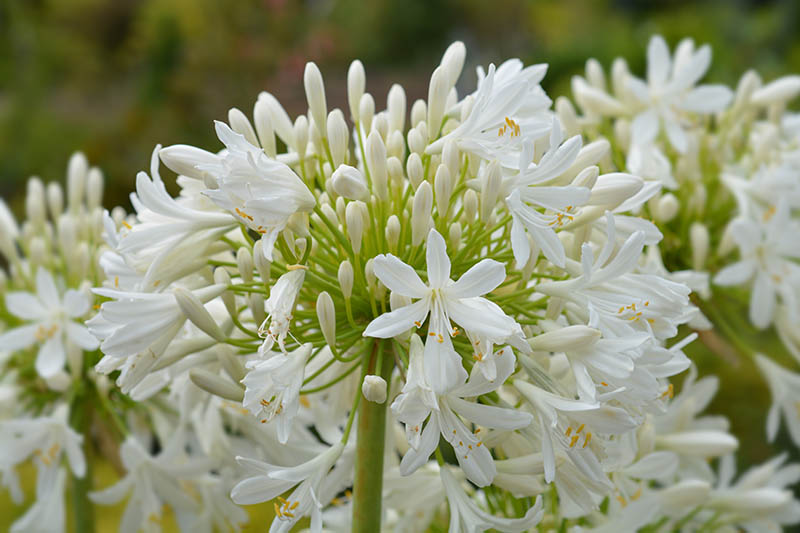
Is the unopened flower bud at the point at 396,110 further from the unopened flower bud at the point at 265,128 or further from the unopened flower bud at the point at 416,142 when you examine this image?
the unopened flower bud at the point at 265,128

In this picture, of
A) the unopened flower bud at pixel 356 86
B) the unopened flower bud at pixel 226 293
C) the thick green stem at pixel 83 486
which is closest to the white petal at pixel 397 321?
the unopened flower bud at pixel 226 293

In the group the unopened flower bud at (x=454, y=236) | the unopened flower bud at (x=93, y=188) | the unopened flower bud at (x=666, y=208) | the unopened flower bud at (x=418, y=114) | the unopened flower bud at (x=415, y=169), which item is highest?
the unopened flower bud at (x=93, y=188)

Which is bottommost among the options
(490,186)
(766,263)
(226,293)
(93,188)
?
(226,293)

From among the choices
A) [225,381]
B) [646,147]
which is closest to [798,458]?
[646,147]

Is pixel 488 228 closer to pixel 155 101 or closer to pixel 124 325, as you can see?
pixel 124 325

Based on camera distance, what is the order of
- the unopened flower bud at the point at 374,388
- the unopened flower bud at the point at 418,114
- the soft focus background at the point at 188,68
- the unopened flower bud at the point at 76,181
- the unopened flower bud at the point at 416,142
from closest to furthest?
the unopened flower bud at the point at 374,388 < the unopened flower bud at the point at 416,142 < the unopened flower bud at the point at 418,114 < the unopened flower bud at the point at 76,181 < the soft focus background at the point at 188,68

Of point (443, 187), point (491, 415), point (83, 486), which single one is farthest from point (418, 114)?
point (83, 486)

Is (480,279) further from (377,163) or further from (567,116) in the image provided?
(567,116)
